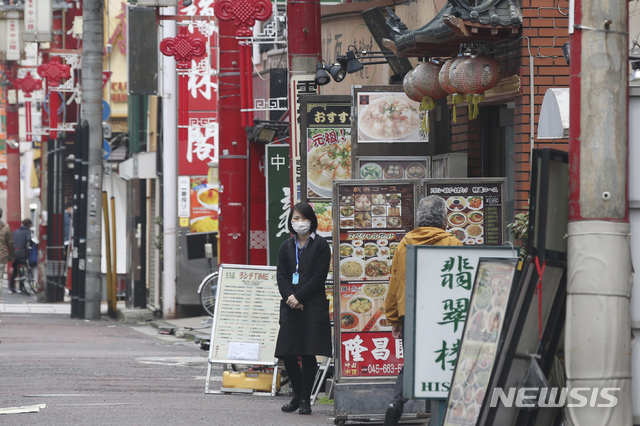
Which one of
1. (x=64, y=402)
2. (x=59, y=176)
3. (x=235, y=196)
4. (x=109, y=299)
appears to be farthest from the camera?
(x=59, y=176)

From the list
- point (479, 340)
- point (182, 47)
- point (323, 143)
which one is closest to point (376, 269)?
point (323, 143)

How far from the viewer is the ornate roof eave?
10812 mm

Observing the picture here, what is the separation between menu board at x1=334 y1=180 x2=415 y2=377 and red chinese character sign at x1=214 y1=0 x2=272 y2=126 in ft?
18.5

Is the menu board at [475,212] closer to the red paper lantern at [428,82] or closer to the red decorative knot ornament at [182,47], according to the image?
the red paper lantern at [428,82]

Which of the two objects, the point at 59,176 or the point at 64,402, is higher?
the point at 59,176

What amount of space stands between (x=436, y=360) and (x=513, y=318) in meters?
1.71

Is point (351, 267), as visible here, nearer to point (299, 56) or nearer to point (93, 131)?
point (299, 56)

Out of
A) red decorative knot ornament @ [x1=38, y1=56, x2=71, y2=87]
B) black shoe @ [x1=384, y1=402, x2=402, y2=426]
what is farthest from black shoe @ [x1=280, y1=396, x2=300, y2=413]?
red decorative knot ornament @ [x1=38, y1=56, x2=71, y2=87]

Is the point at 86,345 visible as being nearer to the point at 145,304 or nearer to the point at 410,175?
the point at 410,175

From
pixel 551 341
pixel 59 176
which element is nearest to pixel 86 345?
pixel 551 341

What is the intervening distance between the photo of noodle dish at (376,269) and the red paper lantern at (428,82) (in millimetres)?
2383

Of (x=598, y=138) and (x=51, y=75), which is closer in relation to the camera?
(x=598, y=138)

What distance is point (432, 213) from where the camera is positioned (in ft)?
29.0

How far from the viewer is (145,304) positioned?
88.9 feet
